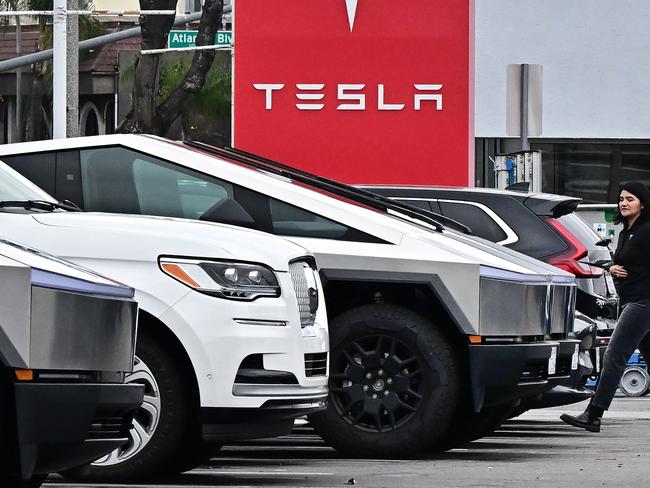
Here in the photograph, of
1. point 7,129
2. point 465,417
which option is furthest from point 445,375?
point 7,129

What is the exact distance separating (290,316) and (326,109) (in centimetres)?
1367

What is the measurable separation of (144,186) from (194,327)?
162 cm

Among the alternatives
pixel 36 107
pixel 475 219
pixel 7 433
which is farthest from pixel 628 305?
pixel 36 107

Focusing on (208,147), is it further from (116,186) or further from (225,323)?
(225,323)

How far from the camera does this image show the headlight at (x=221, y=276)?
8219 mm

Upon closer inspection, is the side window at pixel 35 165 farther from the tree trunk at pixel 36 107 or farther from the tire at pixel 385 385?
the tree trunk at pixel 36 107

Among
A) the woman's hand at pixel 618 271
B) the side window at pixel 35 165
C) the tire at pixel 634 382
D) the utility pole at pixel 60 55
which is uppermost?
the utility pole at pixel 60 55

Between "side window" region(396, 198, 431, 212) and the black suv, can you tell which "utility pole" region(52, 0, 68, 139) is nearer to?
the black suv

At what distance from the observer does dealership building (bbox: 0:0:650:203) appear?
99.0ft

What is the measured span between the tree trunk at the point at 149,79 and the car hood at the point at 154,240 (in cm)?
3464

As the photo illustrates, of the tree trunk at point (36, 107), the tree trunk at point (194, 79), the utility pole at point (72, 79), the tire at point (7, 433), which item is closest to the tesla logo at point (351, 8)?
the utility pole at point (72, 79)

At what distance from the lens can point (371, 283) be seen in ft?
32.1

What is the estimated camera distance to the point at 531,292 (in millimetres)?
9938

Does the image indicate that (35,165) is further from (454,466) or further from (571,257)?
(571,257)
